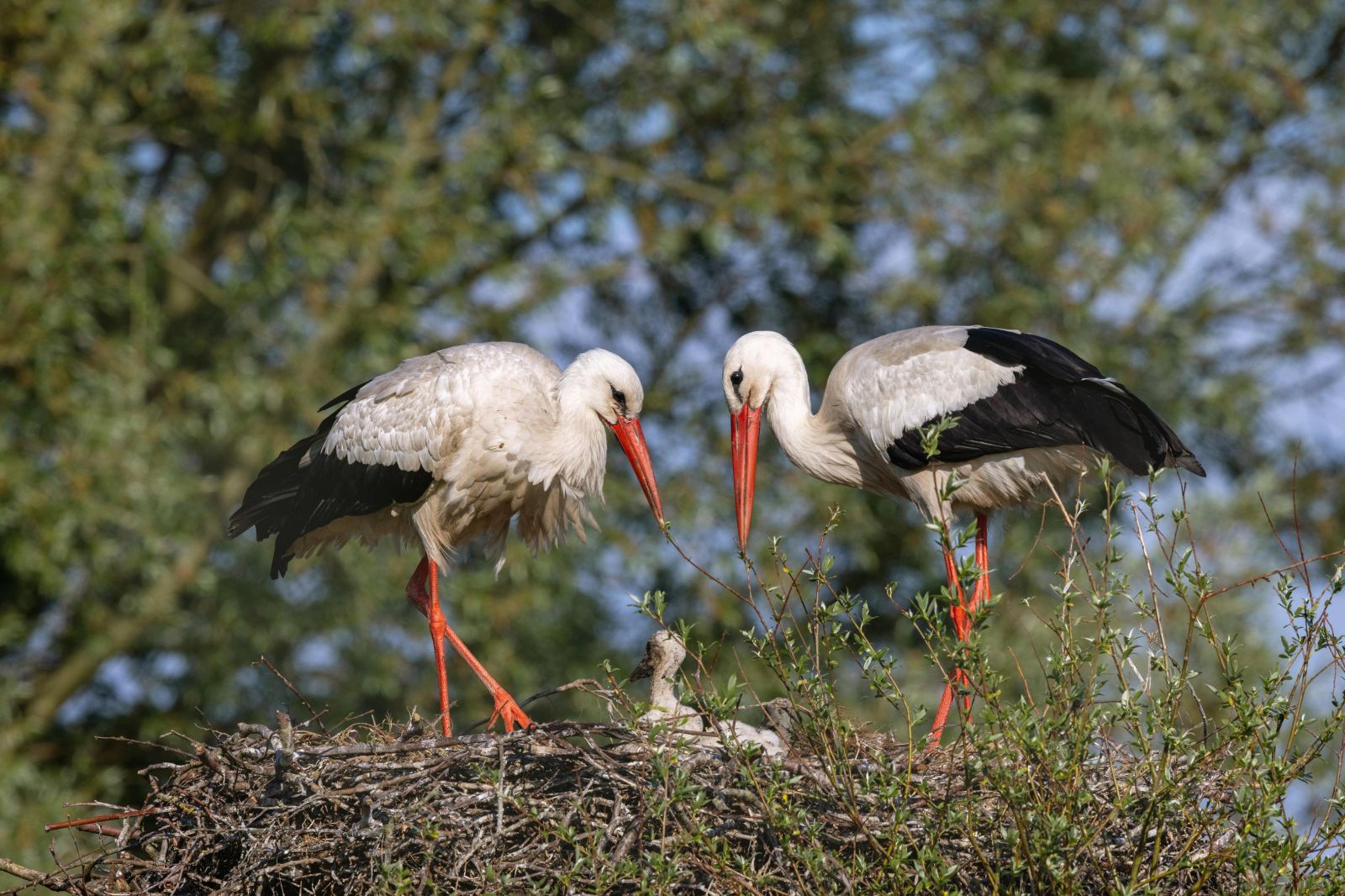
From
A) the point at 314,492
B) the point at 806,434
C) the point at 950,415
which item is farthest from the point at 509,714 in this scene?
the point at 950,415

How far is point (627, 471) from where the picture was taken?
1186 centimetres

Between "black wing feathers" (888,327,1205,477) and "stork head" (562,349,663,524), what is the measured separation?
986mm

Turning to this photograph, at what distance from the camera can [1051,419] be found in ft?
20.3

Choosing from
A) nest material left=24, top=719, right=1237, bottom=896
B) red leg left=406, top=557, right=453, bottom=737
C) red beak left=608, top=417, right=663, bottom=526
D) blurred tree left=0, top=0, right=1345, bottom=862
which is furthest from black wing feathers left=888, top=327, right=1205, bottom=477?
blurred tree left=0, top=0, right=1345, bottom=862

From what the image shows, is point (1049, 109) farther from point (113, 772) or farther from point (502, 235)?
point (113, 772)

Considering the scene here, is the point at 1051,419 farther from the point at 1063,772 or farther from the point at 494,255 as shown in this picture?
the point at 494,255

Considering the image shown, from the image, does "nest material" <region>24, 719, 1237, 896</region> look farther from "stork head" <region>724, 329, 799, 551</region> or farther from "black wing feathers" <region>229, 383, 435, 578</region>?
"stork head" <region>724, 329, 799, 551</region>

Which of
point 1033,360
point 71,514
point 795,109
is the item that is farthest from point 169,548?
point 1033,360

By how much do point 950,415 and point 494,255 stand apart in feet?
20.3

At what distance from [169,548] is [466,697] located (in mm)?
2221

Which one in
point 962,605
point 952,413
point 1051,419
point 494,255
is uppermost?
point 962,605

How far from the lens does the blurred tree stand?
34.4ft

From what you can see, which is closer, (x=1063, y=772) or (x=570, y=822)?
(x=1063, y=772)

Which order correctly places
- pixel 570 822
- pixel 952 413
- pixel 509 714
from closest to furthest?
pixel 570 822 → pixel 509 714 → pixel 952 413
